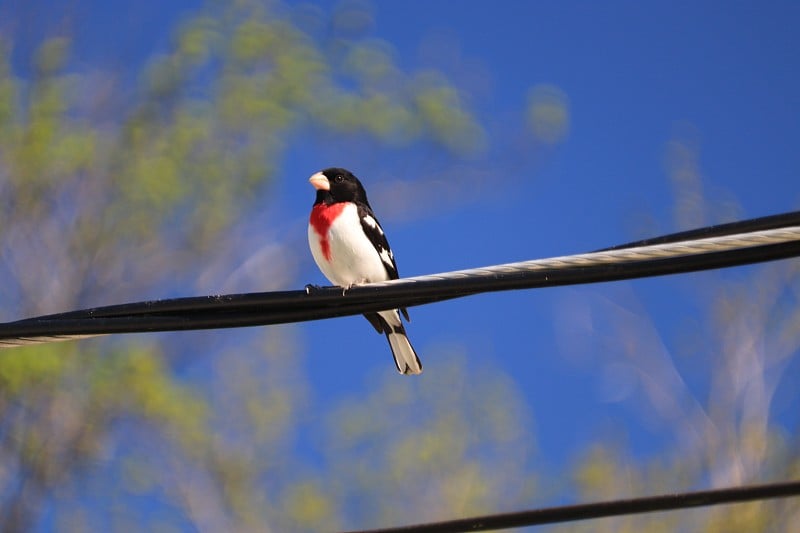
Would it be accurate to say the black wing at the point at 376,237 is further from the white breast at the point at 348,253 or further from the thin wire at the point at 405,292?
the thin wire at the point at 405,292

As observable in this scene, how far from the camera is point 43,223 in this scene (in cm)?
1134

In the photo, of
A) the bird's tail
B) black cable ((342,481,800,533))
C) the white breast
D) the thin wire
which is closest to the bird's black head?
the white breast

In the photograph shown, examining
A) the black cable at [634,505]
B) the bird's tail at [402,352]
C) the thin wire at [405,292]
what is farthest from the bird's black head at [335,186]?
the black cable at [634,505]

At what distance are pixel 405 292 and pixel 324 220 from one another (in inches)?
92.5

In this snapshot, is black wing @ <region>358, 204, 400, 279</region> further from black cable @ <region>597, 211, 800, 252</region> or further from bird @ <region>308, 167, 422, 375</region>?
black cable @ <region>597, 211, 800, 252</region>

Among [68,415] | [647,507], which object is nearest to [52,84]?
[68,415]

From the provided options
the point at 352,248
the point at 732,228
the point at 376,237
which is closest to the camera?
the point at 732,228

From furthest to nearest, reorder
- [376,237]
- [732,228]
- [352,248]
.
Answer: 1. [376,237]
2. [352,248]
3. [732,228]

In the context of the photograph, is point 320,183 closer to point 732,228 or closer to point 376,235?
point 376,235

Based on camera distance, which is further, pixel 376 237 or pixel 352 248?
pixel 376 237

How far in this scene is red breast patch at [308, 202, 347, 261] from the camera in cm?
512

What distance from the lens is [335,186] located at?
5.36 meters

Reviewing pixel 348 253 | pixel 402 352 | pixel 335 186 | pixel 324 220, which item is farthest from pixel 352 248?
pixel 402 352

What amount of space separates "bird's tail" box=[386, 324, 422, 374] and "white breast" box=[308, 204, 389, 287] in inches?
11.3
